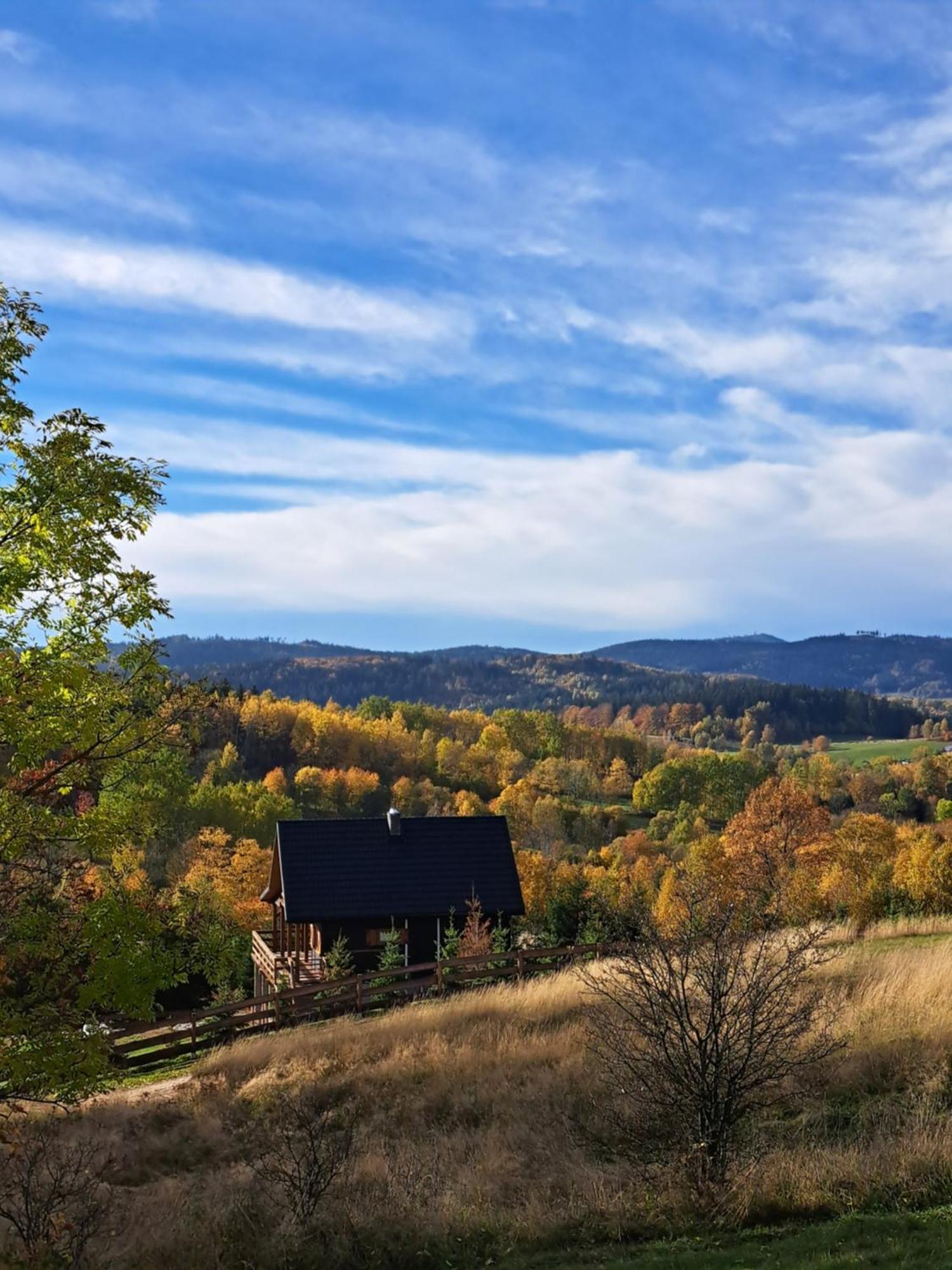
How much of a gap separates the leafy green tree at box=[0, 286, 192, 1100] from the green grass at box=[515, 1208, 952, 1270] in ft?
17.3

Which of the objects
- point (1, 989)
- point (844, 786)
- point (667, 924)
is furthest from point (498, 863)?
point (844, 786)

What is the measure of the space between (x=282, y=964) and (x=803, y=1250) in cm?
2889

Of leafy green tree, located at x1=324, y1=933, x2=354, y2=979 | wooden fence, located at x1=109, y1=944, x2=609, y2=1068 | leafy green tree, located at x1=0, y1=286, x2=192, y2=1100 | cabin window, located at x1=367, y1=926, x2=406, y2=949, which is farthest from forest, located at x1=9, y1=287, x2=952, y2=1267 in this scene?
cabin window, located at x1=367, y1=926, x2=406, y2=949

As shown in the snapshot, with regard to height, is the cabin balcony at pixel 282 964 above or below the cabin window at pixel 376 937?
below

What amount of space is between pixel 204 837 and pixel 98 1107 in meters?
45.4

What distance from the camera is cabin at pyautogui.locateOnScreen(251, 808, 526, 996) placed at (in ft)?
113

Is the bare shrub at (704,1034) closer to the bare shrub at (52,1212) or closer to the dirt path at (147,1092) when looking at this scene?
the bare shrub at (52,1212)

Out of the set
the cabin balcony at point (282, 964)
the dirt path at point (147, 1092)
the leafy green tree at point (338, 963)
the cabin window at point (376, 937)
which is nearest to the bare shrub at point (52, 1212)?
the dirt path at point (147, 1092)

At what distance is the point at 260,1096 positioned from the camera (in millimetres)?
18266

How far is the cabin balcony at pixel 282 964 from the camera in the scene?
1316 inches

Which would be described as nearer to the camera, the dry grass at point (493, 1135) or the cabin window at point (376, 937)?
the dry grass at point (493, 1135)

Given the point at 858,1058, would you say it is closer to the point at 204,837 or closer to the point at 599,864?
the point at 204,837

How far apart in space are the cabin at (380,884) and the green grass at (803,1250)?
2371cm

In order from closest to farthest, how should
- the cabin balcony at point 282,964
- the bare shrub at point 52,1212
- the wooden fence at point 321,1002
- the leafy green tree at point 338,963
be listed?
the bare shrub at point 52,1212 < the wooden fence at point 321,1002 < the leafy green tree at point 338,963 < the cabin balcony at point 282,964
